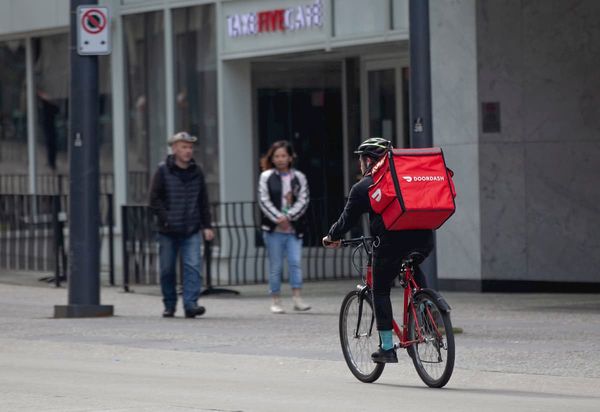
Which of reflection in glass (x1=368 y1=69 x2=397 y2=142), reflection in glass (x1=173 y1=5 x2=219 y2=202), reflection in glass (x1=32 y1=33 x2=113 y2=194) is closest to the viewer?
reflection in glass (x1=368 y1=69 x2=397 y2=142)

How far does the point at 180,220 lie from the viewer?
623 inches

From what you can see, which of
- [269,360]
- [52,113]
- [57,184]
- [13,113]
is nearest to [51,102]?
[52,113]

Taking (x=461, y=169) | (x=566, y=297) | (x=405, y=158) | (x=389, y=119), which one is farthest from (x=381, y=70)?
(x=405, y=158)

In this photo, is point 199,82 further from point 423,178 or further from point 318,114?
point 423,178

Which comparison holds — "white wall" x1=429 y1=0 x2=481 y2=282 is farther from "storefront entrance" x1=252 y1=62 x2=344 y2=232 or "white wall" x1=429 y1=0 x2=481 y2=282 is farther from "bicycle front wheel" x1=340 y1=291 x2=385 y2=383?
"bicycle front wheel" x1=340 y1=291 x2=385 y2=383

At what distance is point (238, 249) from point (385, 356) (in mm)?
10285

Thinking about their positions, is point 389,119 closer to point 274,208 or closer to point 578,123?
point 578,123

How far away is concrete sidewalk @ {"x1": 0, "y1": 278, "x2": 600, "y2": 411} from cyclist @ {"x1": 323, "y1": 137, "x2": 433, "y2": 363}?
1.25 feet

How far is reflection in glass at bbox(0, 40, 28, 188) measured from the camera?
25.0 meters

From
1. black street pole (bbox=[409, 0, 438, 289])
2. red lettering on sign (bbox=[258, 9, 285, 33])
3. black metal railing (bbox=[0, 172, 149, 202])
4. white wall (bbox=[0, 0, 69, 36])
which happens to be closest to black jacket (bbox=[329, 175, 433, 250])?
black street pole (bbox=[409, 0, 438, 289])

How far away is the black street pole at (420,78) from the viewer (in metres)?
13.6

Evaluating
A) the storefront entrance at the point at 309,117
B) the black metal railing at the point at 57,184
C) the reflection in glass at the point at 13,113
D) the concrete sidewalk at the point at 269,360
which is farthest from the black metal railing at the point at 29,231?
the concrete sidewalk at the point at 269,360

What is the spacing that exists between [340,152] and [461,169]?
3873 mm

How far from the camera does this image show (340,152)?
21.8 meters
